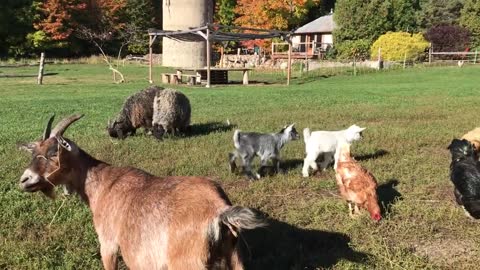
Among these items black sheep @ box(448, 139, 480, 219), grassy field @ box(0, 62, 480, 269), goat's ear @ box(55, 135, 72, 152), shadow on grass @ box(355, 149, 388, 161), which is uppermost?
goat's ear @ box(55, 135, 72, 152)

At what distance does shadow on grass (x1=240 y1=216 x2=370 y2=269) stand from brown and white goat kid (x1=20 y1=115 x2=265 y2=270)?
47.1 inches

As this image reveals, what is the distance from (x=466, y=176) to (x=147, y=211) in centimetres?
386

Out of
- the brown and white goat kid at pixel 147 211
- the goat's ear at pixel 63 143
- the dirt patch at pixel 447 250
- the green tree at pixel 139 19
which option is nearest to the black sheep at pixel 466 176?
the dirt patch at pixel 447 250

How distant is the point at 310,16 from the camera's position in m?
69.4

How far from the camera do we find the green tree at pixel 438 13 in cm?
5872

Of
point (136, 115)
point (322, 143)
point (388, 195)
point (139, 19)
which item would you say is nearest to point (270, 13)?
point (139, 19)

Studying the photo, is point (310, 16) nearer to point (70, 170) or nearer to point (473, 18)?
point (473, 18)

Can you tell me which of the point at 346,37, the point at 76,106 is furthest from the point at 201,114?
the point at 346,37

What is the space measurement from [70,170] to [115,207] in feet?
2.06

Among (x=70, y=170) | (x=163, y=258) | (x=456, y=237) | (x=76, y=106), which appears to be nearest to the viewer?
(x=163, y=258)

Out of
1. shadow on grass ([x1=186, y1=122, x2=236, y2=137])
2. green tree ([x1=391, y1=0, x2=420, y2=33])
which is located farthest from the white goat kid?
green tree ([x1=391, y1=0, x2=420, y2=33])

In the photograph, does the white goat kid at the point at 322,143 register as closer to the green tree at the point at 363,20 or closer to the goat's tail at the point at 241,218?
the goat's tail at the point at 241,218

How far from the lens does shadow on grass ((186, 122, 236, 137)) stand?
11.6 m

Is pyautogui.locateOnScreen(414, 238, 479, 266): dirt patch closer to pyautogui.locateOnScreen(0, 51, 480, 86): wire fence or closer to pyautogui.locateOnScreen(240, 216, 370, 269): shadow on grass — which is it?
pyautogui.locateOnScreen(240, 216, 370, 269): shadow on grass
